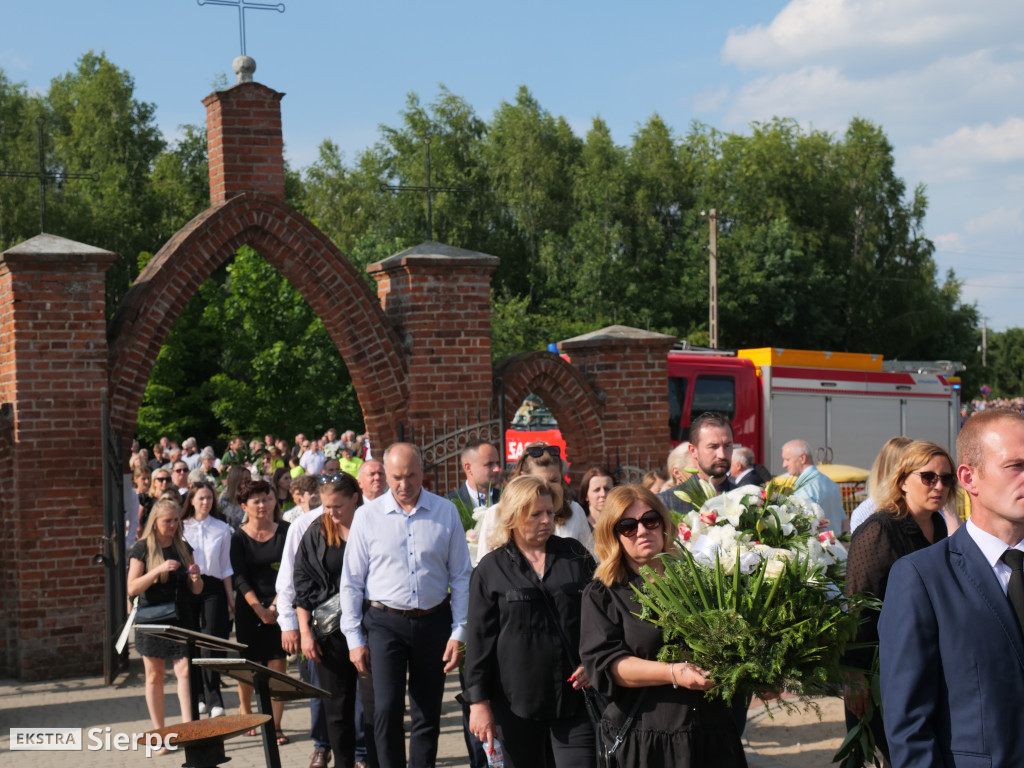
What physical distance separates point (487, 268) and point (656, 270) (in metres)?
33.3

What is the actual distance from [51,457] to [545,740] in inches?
243

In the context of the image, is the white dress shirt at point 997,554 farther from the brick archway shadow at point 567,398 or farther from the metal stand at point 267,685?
the brick archway shadow at point 567,398

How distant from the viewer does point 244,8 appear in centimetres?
1085

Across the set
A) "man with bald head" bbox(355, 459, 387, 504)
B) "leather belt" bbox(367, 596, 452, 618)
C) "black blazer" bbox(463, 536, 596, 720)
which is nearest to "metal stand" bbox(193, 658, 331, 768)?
"black blazer" bbox(463, 536, 596, 720)

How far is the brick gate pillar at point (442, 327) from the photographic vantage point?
10695 millimetres

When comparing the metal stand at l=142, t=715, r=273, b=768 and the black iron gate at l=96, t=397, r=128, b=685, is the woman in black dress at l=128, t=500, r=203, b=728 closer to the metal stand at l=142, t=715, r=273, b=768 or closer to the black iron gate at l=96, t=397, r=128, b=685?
the black iron gate at l=96, t=397, r=128, b=685

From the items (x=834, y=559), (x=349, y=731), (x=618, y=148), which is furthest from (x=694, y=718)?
(x=618, y=148)

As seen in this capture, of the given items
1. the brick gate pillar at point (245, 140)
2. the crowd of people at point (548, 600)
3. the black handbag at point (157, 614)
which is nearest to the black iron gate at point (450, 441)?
the crowd of people at point (548, 600)

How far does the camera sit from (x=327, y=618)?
21.7ft

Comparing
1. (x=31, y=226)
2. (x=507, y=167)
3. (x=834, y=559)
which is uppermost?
(x=507, y=167)

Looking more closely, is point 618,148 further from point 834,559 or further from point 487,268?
point 834,559

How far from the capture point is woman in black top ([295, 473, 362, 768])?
6664 millimetres

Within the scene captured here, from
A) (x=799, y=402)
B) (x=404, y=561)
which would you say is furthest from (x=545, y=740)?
(x=799, y=402)

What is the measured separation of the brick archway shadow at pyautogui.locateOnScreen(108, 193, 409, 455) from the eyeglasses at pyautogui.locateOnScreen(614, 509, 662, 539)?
649cm
